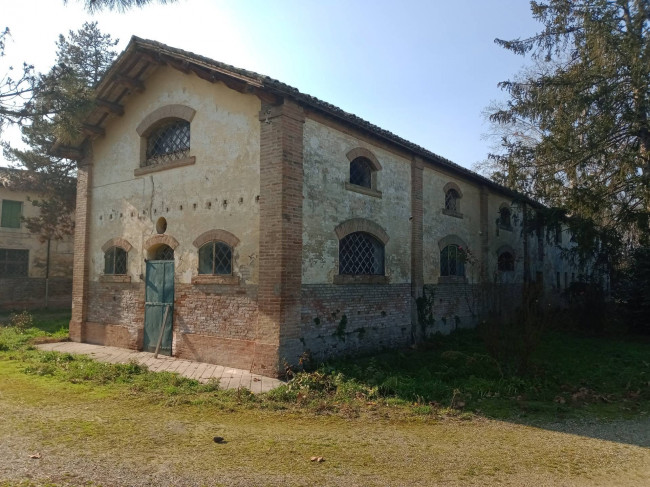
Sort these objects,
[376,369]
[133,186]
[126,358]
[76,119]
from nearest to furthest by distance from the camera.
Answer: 1. [376,369]
2. [76,119]
3. [126,358]
4. [133,186]

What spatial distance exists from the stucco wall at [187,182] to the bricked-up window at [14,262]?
1186 cm

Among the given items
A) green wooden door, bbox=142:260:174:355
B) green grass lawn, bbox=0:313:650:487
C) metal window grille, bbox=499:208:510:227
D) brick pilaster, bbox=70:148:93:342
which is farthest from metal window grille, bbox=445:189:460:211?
brick pilaster, bbox=70:148:93:342

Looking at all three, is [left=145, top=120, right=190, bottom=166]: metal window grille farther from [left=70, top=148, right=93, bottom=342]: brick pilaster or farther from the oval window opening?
[left=70, top=148, right=93, bottom=342]: brick pilaster

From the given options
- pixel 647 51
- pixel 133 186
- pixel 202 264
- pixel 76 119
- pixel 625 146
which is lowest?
pixel 202 264

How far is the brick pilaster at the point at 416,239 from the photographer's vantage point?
1237 centimetres

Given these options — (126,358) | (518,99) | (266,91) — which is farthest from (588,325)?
(126,358)

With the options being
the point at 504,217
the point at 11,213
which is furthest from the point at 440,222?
the point at 11,213

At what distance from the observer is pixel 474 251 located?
1559 cm

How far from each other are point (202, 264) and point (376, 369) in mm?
4297

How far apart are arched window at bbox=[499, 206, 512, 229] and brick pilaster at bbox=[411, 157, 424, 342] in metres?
5.82

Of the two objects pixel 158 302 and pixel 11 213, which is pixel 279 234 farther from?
pixel 11 213

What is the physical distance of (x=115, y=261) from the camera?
12.0m

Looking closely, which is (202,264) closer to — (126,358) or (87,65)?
(126,358)

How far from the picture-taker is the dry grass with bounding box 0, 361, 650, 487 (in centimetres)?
430
